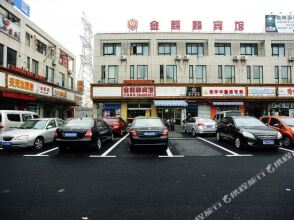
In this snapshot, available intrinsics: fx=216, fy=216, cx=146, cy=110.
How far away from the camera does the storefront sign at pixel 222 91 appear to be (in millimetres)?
25938

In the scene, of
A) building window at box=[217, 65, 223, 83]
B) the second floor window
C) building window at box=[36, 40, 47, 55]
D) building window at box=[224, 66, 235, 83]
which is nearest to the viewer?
building window at box=[36, 40, 47, 55]

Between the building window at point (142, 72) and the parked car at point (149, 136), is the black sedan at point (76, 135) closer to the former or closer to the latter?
the parked car at point (149, 136)

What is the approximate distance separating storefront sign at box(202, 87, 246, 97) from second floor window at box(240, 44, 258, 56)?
21.5ft

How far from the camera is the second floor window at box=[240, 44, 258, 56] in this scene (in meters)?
29.4

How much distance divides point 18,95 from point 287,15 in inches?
1342

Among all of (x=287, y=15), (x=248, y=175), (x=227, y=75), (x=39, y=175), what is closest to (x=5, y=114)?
(x=39, y=175)

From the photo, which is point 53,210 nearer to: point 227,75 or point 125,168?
point 125,168

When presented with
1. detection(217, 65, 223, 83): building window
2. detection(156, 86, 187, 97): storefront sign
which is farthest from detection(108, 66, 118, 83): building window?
detection(217, 65, 223, 83): building window

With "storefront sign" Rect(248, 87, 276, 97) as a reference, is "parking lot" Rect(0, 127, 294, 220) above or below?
below

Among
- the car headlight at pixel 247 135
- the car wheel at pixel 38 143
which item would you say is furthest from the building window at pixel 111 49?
the car headlight at pixel 247 135

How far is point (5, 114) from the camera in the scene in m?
11.4

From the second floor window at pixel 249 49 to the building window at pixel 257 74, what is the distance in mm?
2490

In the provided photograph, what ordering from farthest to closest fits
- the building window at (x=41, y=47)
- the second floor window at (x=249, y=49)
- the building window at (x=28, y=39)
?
the second floor window at (x=249, y=49) < the building window at (x=41, y=47) < the building window at (x=28, y=39)

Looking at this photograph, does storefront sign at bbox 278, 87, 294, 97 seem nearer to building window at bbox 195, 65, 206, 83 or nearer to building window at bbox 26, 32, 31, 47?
building window at bbox 195, 65, 206, 83
